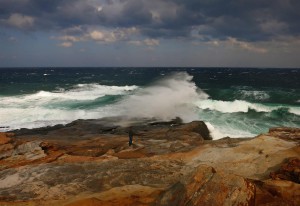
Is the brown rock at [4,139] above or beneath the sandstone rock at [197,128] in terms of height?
above

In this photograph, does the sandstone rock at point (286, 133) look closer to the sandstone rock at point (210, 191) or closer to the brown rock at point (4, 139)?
the sandstone rock at point (210, 191)

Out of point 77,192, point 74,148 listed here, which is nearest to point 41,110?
point 74,148

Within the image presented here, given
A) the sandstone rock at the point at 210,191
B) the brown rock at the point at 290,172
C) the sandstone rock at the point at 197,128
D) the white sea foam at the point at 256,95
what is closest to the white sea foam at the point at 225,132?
the sandstone rock at the point at 197,128

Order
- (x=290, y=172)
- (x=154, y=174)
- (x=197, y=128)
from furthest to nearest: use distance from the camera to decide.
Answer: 1. (x=197, y=128)
2. (x=154, y=174)
3. (x=290, y=172)

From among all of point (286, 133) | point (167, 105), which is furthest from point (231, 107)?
point (286, 133)

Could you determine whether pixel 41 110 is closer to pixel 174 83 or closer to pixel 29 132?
pixel 29 132

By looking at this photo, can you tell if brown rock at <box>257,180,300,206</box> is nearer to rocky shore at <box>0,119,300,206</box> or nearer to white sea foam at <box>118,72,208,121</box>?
rocky shore at <box>0,119,300,206</box>

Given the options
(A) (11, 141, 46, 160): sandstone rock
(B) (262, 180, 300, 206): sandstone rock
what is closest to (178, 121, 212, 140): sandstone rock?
(A) (11, 141, 46, 160): sandstone rock

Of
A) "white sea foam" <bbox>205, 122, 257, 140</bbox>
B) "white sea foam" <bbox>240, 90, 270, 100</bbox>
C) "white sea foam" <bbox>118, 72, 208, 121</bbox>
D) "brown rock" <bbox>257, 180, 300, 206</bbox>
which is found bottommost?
"white sea foam" <bbox>205, 122, 257, 140</bbox>

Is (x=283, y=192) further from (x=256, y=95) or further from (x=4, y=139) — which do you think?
(x=256, y=95)

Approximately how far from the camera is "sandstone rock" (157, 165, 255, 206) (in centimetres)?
580

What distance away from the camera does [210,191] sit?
19.7ft

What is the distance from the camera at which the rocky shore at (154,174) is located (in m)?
6.25

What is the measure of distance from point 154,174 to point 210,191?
11.0 ft
